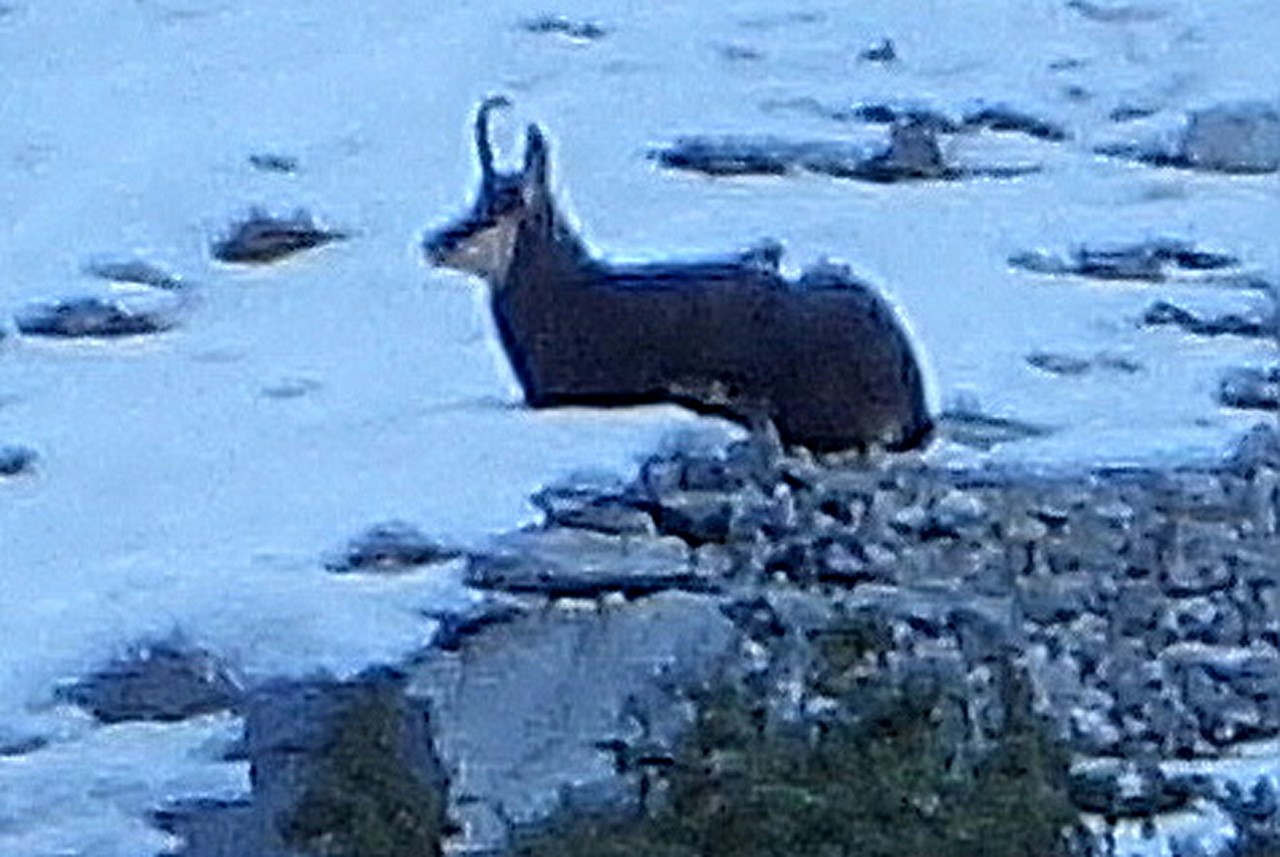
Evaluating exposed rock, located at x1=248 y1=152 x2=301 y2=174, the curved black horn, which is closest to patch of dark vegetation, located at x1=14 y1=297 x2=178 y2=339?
the curved black horn

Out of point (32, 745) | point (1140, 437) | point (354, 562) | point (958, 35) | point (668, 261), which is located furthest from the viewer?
point (958, 35)

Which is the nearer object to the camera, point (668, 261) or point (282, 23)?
point (668, 261)

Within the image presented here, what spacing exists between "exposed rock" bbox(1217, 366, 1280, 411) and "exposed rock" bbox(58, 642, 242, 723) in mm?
1522

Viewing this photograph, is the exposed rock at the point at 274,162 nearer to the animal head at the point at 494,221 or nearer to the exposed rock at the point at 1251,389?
the animal head at the point at 494,221

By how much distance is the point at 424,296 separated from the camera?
5.88m

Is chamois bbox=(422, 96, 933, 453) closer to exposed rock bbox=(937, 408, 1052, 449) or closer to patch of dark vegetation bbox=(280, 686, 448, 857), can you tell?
exposed rock bbox=(937, 408, 1052, 449)

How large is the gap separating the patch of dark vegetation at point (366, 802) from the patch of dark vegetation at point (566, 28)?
305cm

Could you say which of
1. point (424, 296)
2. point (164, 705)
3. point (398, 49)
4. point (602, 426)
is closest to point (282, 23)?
point (398, 49)

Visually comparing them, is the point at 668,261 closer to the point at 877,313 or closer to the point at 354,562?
the point at 877,313

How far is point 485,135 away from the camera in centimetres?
643

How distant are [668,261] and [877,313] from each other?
0.51m

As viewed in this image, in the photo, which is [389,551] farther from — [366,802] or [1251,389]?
[1251,389]

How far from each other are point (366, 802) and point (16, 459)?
1305 mm

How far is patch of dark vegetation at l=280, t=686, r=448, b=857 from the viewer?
4.09 meters
